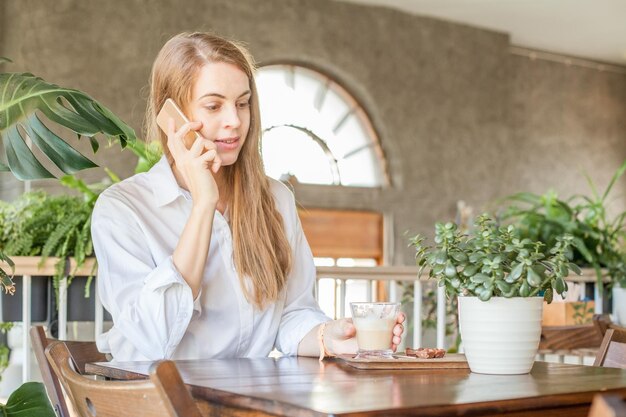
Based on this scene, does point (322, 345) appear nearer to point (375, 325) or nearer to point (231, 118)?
point (375, 325)


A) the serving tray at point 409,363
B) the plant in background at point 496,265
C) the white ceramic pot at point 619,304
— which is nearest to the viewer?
the plant in background at point 496,265

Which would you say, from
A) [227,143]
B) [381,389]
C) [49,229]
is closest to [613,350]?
[381,389]

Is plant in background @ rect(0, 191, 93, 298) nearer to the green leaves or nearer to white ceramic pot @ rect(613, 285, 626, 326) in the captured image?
the green leaves

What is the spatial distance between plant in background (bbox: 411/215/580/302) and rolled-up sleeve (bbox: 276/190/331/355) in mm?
551

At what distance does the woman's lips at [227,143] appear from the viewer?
6.61 ft

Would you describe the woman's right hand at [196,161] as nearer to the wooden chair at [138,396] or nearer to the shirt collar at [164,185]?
the shirt collar at [164,185]

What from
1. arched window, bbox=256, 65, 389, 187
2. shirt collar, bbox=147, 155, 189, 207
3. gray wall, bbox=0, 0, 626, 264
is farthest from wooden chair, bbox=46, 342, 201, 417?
arched window, bbox=256, 65, 389, 187

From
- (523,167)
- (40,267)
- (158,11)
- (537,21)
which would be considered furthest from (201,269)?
(523,167)

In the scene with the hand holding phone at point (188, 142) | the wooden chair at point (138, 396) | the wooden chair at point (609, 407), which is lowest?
the wooden chair at point (138, 396)

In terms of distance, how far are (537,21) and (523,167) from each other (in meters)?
1.82

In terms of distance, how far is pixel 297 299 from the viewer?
2182 millimetres

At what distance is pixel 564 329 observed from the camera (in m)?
2.72

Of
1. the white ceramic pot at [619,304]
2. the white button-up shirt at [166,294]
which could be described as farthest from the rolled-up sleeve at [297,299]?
the white ceramic pot at [619,304]

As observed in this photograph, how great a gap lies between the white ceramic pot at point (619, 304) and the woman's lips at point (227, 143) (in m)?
2.53
